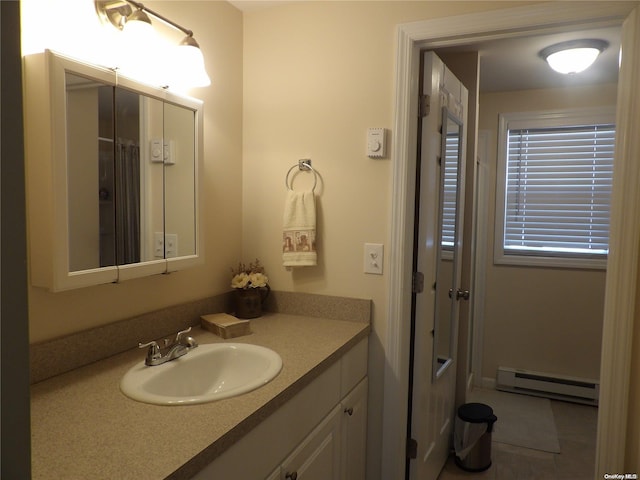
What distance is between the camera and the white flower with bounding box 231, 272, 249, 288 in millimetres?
2000

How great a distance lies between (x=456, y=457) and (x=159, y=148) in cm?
232

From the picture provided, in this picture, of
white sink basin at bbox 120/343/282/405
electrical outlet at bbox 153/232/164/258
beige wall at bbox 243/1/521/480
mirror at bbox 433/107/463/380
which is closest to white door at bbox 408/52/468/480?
mirror at bbox 433/107/463/380

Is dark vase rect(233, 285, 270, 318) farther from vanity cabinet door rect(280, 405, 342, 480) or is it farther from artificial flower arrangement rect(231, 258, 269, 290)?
vanity cabinet door rect(280, 405, 342, 480)

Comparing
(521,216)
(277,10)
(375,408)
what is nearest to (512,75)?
(521,216)

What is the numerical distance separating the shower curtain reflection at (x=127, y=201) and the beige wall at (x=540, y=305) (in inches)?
112

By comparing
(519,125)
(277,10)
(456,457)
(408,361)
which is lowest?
(456,457)

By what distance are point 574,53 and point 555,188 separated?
1.22 metres

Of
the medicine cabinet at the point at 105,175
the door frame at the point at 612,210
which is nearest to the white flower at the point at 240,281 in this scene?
the medicine cabinet at the point at 105,175

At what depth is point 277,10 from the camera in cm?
208

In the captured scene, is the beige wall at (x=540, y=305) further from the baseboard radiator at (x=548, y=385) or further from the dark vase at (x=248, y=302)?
the dark vase at (x=248, y=302)

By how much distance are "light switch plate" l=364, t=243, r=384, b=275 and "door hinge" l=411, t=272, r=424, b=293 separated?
170mm

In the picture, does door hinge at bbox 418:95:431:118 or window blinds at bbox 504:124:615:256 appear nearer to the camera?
door hinge at bbox 418:95:431:118

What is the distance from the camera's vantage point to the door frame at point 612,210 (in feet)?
5.08

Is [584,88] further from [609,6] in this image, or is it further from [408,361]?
[408,361]
